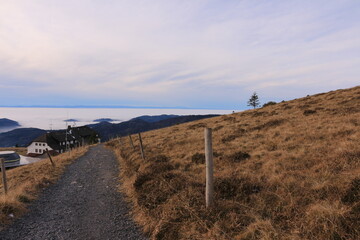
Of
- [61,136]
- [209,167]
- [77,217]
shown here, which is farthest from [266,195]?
[61,136]

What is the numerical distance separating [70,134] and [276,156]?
95789 mm

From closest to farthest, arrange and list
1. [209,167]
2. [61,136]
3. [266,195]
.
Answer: [209,167] < [266,195] < [61,136]

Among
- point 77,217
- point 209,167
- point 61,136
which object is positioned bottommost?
point 61,136

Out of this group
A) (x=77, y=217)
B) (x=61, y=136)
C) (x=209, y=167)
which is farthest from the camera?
(x=61, y=136)

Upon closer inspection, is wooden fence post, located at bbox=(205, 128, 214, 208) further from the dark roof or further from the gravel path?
the dark roof

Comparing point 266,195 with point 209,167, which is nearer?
point 209,167

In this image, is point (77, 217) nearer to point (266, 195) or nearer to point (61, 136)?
point (266, 195)

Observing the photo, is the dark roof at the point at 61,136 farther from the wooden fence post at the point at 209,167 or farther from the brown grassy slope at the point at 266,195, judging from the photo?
the wooden fence post at the point at 209,167

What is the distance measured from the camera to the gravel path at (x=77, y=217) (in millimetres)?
5828

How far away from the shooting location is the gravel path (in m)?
5.83

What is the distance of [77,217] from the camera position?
6969 millimetres

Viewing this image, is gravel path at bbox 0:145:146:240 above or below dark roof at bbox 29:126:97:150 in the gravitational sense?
above

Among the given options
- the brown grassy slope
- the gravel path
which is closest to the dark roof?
the gravel path

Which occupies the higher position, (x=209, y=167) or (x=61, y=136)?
(x=209, y=167)
